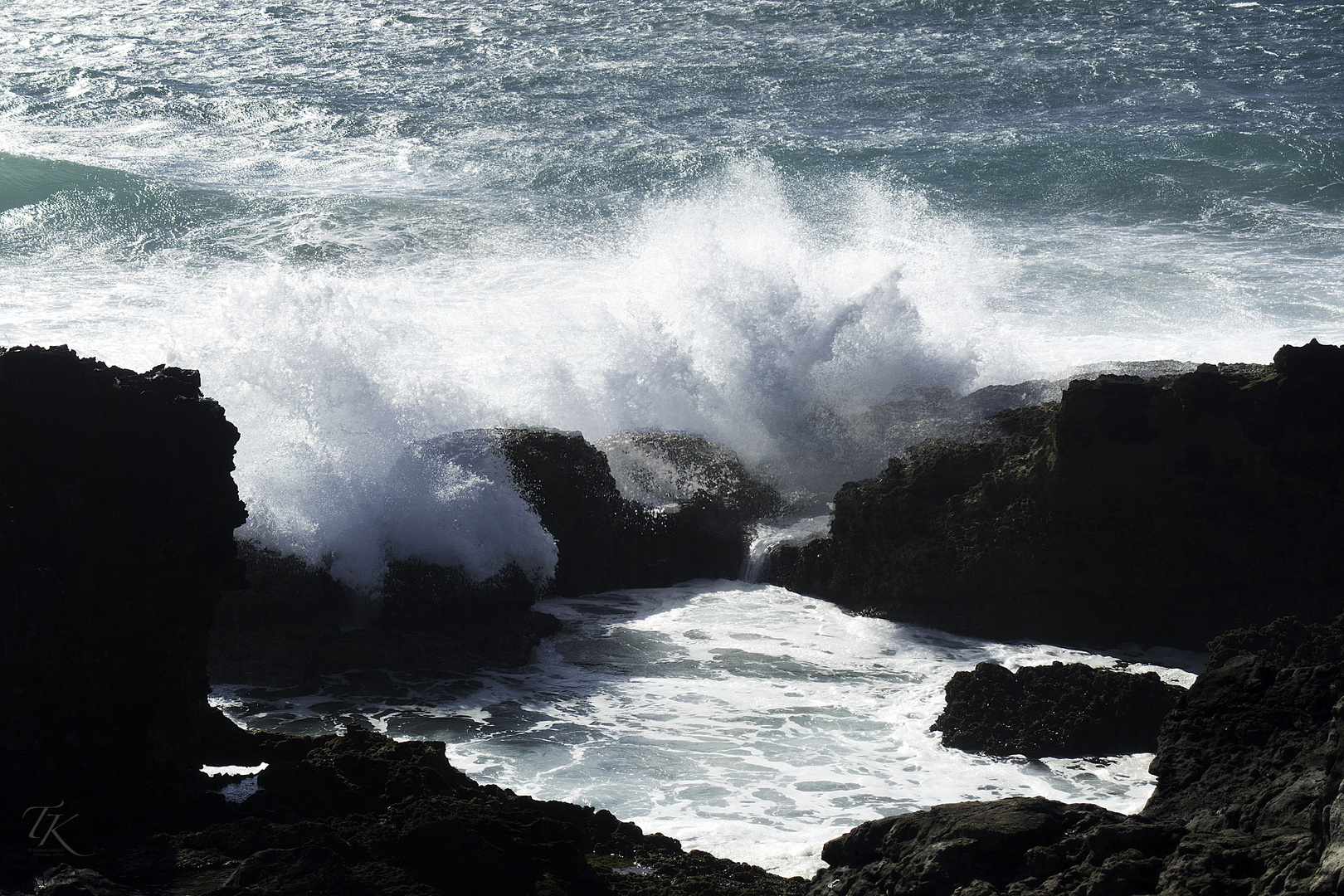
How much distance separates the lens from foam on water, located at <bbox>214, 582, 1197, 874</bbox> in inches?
228

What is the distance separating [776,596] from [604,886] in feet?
15.6

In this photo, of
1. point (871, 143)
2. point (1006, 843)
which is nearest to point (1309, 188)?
point (871, 143)

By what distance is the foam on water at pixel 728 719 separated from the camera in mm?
5781

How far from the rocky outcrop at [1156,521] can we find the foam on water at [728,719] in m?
0.32

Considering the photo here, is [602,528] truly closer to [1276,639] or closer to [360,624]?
[360,624]

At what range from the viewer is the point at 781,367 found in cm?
1227

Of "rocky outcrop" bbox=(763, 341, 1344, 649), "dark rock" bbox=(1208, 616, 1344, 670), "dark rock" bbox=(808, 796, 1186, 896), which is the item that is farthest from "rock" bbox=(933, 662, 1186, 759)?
"dark rock" bbox=(808, 796, 1186, 896)

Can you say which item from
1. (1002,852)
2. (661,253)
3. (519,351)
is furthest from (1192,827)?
(661,253)

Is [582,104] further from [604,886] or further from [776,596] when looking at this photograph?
[604,886]

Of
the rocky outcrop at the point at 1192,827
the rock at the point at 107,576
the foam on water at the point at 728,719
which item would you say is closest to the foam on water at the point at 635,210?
the foam on water at the point at 728,719

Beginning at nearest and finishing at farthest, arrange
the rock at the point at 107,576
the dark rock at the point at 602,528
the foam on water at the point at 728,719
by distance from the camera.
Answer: the rock at the point at 107,576 < the foam on water at the point at 728,719 < the dark rock at the point at 602,528

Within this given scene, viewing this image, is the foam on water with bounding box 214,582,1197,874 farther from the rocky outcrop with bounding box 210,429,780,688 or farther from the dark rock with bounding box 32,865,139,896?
the dark rock with bounding box 32,865,139,896

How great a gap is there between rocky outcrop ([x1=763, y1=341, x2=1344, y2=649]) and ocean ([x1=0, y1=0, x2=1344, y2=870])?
0.35 meters

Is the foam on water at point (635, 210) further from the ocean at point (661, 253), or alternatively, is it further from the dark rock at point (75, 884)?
the dark rock at point (75, 884)
